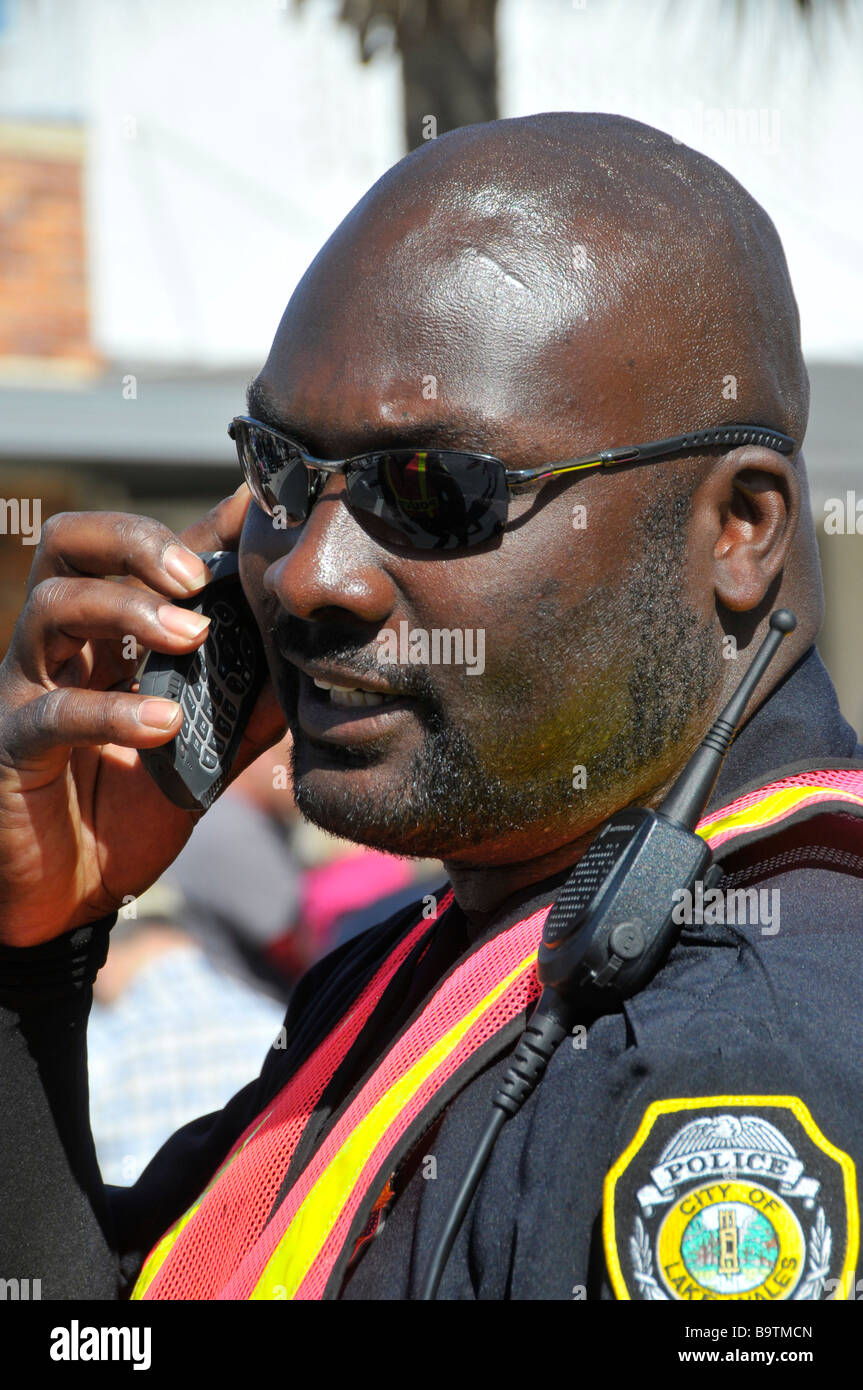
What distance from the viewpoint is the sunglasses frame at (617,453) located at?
1.70m

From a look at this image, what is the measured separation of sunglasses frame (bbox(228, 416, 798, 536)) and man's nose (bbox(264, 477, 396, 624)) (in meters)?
0.03

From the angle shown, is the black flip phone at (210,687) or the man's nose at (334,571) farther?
the black flip phone at (210,687)

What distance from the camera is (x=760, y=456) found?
179cm

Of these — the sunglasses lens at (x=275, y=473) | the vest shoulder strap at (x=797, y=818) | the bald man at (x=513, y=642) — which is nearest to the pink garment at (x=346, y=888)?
the bald man at (x=513, y=642)

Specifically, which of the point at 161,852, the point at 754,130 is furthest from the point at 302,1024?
the point at 754,130

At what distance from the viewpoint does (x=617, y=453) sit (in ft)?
5.62

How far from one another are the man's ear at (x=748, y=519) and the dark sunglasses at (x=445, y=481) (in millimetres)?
31

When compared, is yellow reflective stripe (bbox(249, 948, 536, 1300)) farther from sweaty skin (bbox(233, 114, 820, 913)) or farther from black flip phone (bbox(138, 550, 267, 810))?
black flip phone (bbox(138, 550, 267, 810))

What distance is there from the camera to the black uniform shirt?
122 centimetres

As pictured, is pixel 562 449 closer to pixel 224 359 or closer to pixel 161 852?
pixel 161 852
